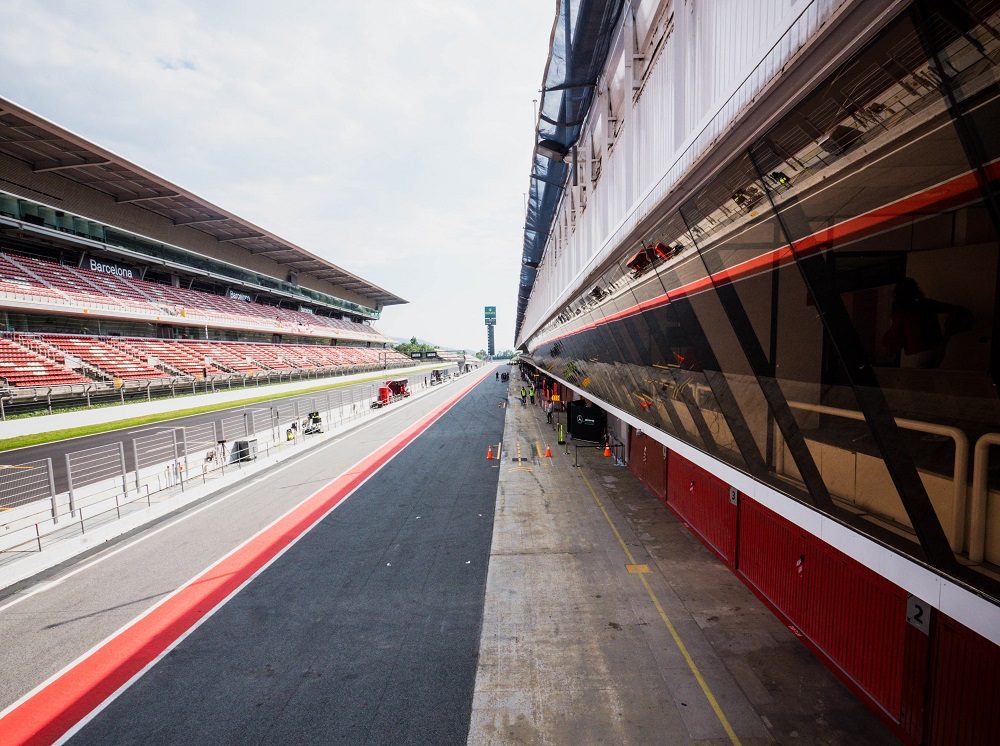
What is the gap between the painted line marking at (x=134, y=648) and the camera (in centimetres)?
510

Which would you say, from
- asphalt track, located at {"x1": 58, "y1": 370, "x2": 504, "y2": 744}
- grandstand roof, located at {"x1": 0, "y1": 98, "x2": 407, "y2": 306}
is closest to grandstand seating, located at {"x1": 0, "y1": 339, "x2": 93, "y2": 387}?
grandstand roof, located at {"x1": 0, "y1": 98, "x2": 407, "y2": 306}

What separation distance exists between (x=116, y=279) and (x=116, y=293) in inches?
152

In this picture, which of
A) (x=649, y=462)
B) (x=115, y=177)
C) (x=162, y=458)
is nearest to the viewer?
(x=649, y=462)

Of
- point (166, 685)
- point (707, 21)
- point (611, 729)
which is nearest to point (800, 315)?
point (707, 21)

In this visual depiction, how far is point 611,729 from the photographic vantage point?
15.5 feet

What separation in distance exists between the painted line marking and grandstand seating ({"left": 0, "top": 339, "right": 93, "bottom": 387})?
22951 mm

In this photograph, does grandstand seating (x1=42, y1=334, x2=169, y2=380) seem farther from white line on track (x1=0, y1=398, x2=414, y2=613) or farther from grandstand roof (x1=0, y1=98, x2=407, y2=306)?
white line on track (x1=0, y1=398, x2=414, y2=613)

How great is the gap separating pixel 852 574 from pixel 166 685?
883 cm

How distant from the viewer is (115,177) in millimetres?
34000

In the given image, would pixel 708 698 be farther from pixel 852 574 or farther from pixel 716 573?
pixel 716 573

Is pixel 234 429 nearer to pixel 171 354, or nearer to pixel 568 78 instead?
pixel 171 354

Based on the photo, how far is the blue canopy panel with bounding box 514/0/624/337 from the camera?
7473 mm

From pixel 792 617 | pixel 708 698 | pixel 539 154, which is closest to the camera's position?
pixel 708 698

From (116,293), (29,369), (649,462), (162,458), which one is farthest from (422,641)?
(116,293)
